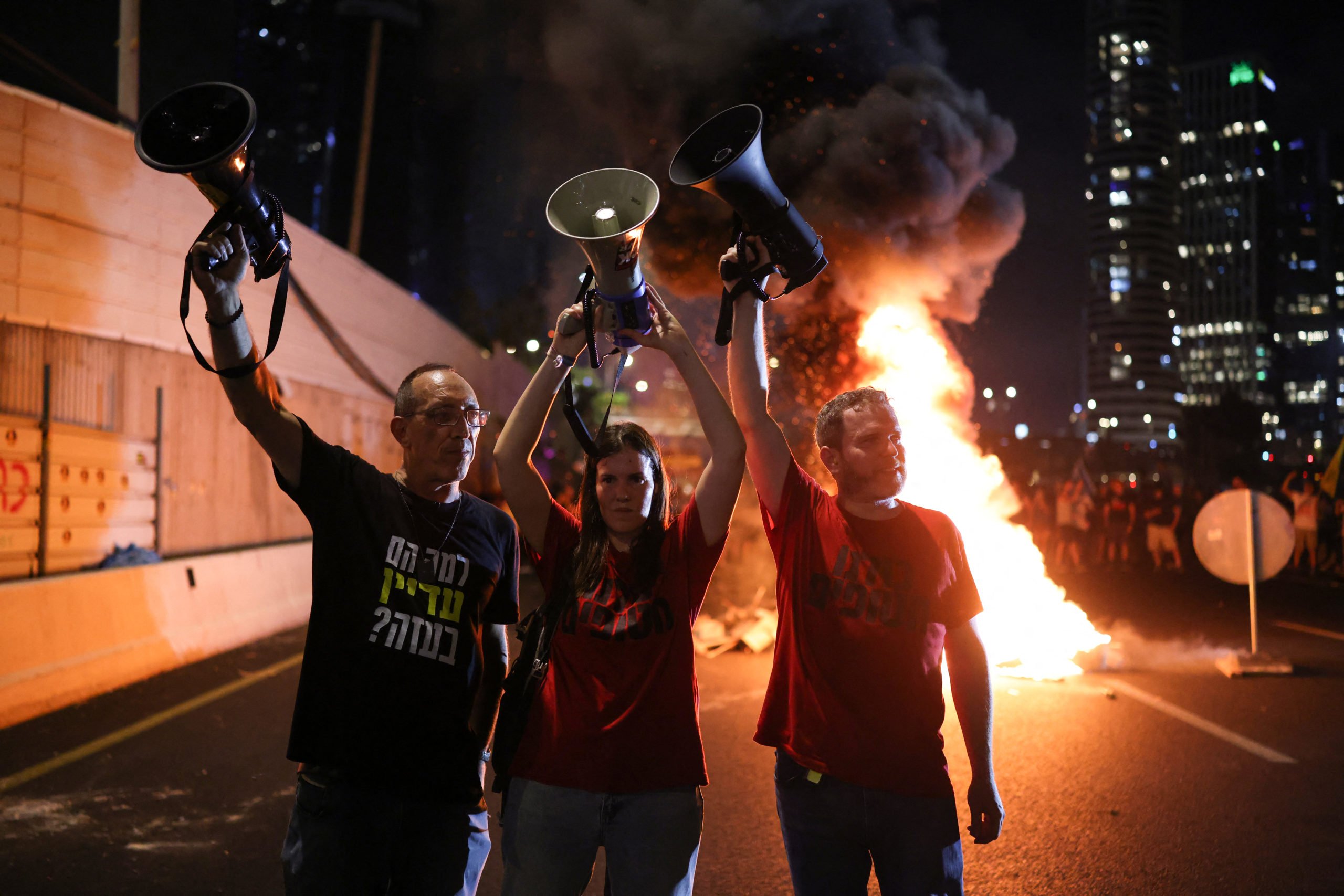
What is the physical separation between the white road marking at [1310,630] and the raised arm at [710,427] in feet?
33.3

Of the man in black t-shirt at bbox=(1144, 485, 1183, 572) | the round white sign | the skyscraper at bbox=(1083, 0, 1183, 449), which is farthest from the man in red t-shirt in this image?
the skyscraper at bbox=(1083, 0, 1183, 449)

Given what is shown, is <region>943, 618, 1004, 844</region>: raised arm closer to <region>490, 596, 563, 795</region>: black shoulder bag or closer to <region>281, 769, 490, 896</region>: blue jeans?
<region>490, 596, 563, 795</region>: black shoulder bag

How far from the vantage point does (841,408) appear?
8.73 feet

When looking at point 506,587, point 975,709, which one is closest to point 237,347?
point 506,587

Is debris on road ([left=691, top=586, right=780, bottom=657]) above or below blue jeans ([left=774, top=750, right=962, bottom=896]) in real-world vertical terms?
below

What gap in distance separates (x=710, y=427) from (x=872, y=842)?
1.17 metres

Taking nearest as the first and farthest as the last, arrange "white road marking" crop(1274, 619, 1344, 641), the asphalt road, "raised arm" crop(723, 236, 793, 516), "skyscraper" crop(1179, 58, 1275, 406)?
1. "raised arm" crop(723, 236, 793, 516)
2. the asphalt road
3. "white road marking" crop(1274, 619, 1344, 641)
4. "skyscraper" crop(1179, 58, 1275, 406)

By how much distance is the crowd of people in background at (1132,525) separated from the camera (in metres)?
15.8

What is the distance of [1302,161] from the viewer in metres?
133

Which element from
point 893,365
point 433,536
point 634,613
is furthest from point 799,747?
point 893,365

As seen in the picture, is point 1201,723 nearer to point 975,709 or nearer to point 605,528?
point 975,709

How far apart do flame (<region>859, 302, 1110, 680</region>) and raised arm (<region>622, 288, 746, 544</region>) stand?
7.19 metres

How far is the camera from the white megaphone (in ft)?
7.84

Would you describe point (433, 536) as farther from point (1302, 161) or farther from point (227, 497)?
point (1302, 161)
